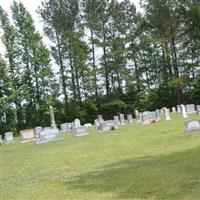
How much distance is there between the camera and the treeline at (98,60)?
166 ft

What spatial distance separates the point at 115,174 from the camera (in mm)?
11133

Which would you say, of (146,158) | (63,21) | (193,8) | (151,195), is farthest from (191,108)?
(151,195)

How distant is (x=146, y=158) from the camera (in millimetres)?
13281

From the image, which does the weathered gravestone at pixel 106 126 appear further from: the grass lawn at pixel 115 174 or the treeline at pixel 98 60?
the treeline at pixel 98 60

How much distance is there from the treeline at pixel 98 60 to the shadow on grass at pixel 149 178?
37303 mm

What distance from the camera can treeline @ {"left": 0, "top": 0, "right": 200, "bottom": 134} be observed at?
1988 inches

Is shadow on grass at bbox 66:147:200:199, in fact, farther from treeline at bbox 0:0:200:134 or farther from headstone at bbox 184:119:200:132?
treeline at bbox 0:0:200:134

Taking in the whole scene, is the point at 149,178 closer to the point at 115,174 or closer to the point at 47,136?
the point at 115,174

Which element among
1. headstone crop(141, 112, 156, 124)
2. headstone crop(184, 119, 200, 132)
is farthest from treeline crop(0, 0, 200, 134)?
headstone crop(184, 119, 200, 132)

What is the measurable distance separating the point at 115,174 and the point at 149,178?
52.6 inches

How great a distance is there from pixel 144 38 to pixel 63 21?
27.9ft

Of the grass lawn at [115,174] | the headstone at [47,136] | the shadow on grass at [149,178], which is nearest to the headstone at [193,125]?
the grass lawn at [115,174]

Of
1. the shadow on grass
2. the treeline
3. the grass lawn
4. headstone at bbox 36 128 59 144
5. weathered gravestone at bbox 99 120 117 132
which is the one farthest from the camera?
the treeline

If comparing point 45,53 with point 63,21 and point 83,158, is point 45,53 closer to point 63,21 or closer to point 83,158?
point 63,21
